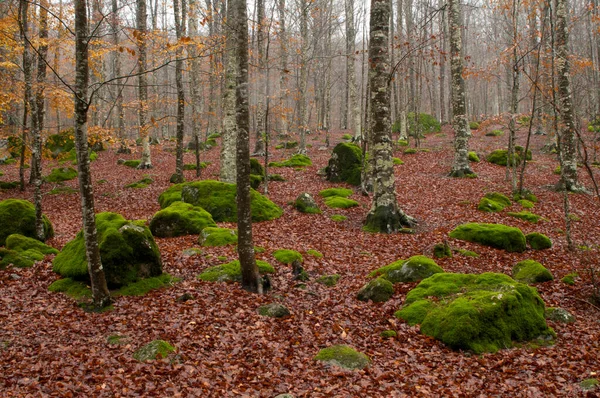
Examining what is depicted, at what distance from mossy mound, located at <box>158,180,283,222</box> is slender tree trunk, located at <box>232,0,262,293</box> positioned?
485cm

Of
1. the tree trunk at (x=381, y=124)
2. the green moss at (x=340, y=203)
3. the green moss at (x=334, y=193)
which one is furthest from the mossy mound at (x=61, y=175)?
the tree trunk at (x=381, y=124)

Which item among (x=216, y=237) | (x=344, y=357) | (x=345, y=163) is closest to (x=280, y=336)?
(x=344, y=357)

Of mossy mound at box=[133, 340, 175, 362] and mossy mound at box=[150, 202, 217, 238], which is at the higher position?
mossy mound at box=[150, 202, 217, 238]

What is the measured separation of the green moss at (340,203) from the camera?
14.4 metres

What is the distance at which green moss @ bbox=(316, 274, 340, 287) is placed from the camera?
8.70 m

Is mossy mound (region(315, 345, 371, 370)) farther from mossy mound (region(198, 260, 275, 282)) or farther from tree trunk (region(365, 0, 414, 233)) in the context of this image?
tree trunk (region(365, 0, 414, 233))

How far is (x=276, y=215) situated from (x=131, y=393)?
8.56m

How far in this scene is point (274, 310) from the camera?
7.28 m

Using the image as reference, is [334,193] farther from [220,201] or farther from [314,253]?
[314,253]

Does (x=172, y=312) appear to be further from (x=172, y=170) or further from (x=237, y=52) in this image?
(x=172, y=170)

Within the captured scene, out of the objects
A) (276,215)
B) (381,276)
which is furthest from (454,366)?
(276,215)

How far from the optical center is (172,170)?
67.2 feet

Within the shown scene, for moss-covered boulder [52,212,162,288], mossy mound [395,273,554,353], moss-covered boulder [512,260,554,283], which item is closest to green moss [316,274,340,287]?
mossy mound [395,273,554,353]

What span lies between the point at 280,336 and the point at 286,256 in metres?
3.09
